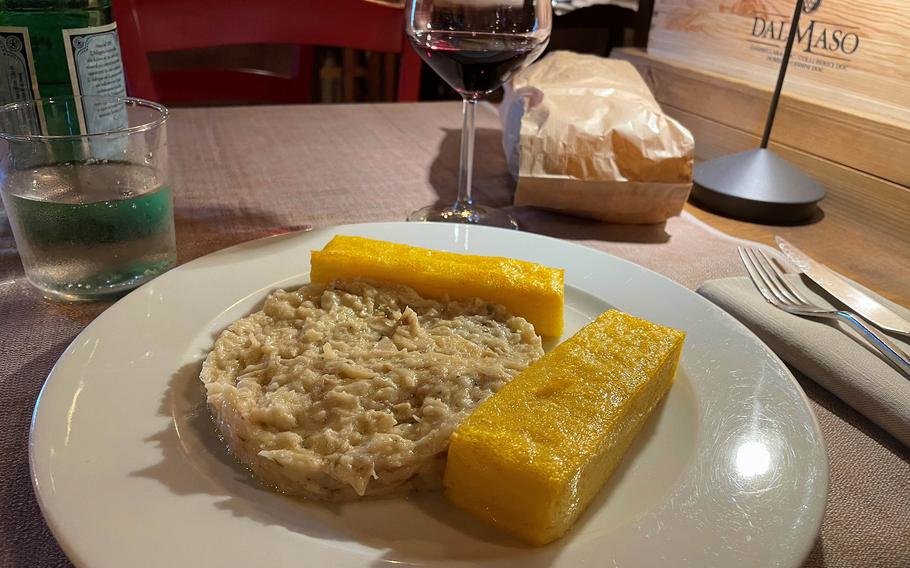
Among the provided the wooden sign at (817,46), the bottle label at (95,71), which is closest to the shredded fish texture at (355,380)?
the bottle label at (95,71)

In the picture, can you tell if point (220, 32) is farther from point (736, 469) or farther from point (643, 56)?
A: point (736, 469)

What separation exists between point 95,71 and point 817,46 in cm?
166

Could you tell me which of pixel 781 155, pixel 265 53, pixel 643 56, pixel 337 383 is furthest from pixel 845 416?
pixel 265 53

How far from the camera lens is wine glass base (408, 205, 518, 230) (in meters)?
1.37

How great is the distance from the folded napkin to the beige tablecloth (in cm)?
2

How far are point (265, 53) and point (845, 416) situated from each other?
5.49 metres

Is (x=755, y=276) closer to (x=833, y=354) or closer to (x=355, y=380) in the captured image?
(x=833, y=354)

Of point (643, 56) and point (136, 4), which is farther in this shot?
point (643, 56)

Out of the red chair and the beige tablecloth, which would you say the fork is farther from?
the red chair

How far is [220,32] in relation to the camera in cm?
226

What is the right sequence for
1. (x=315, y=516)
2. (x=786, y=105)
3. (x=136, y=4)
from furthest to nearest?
(x=136, y=4) < (x=786, y=105) < (x=315, y=516)

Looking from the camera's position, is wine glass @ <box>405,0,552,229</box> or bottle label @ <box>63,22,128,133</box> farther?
wine glass @ <box>405,0,552,229</box>

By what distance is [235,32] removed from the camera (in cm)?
227

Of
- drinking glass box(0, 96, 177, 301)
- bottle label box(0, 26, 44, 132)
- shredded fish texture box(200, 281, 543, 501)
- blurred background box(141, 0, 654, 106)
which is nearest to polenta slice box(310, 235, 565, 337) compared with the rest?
shredded fish texture box(200, 281, 543, 501)
